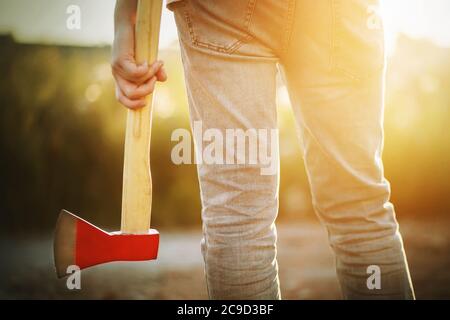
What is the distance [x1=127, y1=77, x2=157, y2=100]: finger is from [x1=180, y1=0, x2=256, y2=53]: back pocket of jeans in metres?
0.18

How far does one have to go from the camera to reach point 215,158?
90 cm

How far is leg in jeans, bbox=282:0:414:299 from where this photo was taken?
37.4 inches

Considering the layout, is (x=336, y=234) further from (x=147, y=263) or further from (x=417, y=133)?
(x=417, y=133)

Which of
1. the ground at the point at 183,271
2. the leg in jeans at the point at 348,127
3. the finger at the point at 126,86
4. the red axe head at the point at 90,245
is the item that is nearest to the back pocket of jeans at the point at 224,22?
the leg in jeans at the point at 348,127

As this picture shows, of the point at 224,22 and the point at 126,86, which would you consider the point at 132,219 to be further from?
the point at 224,22

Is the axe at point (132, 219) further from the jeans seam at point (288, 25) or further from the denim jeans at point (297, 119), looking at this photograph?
the jeans seam at point (288, 25)

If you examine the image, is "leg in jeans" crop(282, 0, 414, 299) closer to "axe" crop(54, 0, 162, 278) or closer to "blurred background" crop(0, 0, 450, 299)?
"axe" crop(54, 0, 162, 278)

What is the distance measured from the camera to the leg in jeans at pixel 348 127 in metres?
0.95

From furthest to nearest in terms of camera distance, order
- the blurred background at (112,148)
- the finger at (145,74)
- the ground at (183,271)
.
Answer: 1. the blurred background at (112,148)
2. the ground at (183,271)
3. the finger at (145,74)

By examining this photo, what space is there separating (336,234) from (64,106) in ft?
9.69

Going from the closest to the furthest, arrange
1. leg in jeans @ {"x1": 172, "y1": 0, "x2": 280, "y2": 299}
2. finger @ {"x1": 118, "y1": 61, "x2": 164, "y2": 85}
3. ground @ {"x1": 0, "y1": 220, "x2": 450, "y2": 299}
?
1. leg in jeans @ {"x1": 172, "y1": 0, "x2": 280, "y2": 299}
2. finger @ {"x1": 118, "y1": 61, "x2": 164, "y2": 85}
3. ground @ {"x1": 0, "y1": 220, "x2": 450, "y2": 299}

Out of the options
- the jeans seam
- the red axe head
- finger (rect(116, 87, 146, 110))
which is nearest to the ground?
the red axe head

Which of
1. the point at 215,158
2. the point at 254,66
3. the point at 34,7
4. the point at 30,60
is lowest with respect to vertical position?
the point at 215,158
